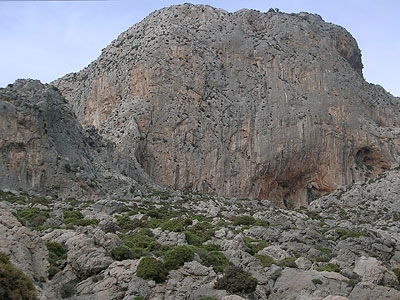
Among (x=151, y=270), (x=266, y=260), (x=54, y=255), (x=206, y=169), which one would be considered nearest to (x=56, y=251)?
(x=54, y=255)

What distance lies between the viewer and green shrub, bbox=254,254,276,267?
1303 inches

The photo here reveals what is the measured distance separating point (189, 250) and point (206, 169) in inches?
1975

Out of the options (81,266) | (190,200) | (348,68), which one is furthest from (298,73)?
(81,266)

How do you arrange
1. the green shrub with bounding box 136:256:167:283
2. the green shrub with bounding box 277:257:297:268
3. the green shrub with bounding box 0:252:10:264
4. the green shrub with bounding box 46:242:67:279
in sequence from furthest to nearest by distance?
the green shrub with bounding box 277:257:297:268 → the green shrub with bounding box 46:242:67:279 → the green shrub with bounding box 136:256:167:283 → the green shrub with bounding box 0:252:10:264

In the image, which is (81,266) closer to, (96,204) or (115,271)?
(115,271)

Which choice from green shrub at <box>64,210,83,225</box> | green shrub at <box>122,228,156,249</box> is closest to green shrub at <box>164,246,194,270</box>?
green shrub at <box>122,228,156,249</box>

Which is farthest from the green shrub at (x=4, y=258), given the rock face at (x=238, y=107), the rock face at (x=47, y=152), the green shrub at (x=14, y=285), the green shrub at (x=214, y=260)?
the rock face at (x=238, y=107)

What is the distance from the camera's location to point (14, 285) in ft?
75.1

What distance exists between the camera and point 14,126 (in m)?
57.5

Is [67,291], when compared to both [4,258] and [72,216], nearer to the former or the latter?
[4,258]

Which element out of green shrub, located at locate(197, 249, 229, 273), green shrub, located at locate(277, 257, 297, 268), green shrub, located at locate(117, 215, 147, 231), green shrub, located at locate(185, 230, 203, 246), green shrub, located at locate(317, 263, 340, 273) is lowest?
green shrub, located at locate(317, 263, 340, 273)

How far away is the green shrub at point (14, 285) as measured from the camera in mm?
22375

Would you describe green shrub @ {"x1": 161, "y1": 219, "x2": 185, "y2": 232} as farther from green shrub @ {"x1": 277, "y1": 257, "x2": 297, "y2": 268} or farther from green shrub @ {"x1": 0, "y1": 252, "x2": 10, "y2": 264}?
green shrub @ {"x1": 0, "y1": 252, "x2": 10, "y2": 264}

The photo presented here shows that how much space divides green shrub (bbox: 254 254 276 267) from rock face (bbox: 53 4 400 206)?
41387 mm
